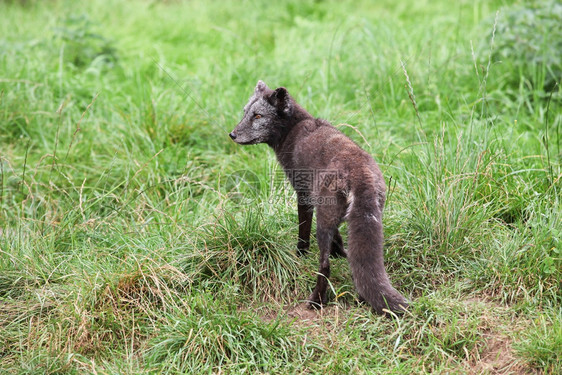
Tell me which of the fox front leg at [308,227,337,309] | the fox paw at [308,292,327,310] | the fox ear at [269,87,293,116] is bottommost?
the fox paw at [308,292,327,310]

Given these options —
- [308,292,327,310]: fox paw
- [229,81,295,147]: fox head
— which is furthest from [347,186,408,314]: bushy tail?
[229,81,295,147]: fox head

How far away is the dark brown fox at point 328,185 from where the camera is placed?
12.1 feet

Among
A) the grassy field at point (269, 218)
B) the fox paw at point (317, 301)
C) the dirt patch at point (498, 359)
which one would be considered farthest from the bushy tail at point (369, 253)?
the dirt patch at point (498, 359)

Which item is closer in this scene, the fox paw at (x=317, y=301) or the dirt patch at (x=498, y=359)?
the dirt patch at (x=498, y=359)

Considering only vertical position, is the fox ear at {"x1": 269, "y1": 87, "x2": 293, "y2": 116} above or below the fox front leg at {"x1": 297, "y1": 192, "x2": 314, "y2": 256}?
above

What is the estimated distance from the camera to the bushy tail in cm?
366

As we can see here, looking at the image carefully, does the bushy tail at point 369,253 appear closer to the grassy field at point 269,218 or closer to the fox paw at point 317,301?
the grassy field at point 269,218

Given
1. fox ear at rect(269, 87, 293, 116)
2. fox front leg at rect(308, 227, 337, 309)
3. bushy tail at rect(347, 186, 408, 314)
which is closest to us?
bushy tail at rect(347, 186, 408, 314)

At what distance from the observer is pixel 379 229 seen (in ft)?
12.3

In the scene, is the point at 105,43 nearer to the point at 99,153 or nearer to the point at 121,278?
the point at 99,153

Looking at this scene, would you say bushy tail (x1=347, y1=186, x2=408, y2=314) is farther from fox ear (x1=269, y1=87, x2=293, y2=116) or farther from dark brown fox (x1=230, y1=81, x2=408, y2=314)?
fox ear (x1=269, y1=87, x2=293, y2=116)

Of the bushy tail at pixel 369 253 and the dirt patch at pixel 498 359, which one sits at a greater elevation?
the bushy tail at pixel 369 253

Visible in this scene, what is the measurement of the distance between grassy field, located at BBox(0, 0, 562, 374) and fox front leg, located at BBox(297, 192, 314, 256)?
0.26 feet

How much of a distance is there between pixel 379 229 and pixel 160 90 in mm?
4279
